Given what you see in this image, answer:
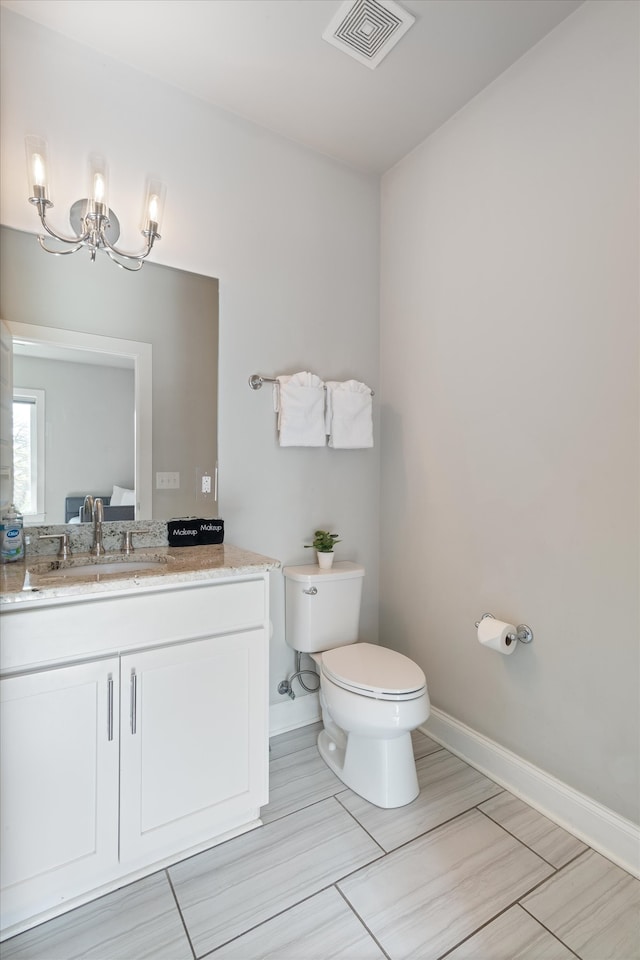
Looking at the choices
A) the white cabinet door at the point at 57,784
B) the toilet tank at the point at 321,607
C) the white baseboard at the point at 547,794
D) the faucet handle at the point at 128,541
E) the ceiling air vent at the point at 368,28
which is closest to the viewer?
the white cabinet door at the point at 57,784

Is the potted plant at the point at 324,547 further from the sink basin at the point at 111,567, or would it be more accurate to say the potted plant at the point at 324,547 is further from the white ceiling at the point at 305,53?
the white ceiling at the point at 305,53

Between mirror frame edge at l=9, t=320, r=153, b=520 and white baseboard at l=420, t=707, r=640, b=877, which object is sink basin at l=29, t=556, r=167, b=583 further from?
white baseboard at l=420, t=707, r=640, b=877

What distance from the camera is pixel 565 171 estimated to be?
5.29 ft

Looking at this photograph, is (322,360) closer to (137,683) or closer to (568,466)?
(568,466)

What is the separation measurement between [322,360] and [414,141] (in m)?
1.07

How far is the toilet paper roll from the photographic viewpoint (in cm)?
170

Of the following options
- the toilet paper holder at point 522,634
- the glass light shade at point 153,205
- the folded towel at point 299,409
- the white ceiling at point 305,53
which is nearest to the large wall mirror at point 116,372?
the glass light shade at point 153,205

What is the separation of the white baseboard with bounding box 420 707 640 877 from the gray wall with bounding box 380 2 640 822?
4cm

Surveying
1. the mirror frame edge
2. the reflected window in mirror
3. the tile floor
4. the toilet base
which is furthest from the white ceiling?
the tile floor

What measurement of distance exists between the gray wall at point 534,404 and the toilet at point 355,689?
38 cm

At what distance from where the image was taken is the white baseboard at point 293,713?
2125mm

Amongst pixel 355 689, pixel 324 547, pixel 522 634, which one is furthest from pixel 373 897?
pixel 324 547

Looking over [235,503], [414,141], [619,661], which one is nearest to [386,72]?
[414,141]

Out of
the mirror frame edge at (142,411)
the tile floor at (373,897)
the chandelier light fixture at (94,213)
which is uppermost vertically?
the chandelier light fixture at (94,213)
